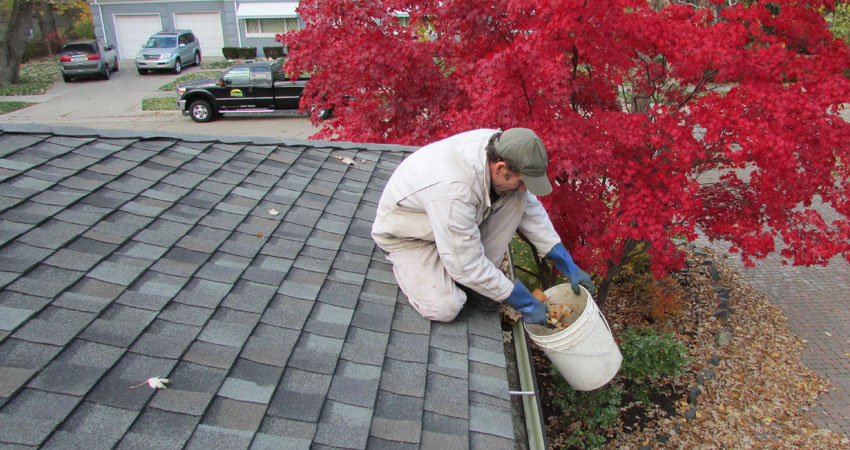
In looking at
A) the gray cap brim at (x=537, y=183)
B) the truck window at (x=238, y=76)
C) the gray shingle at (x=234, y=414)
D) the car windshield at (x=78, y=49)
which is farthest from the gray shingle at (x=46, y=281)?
the car windshield at (x=78, y=49)

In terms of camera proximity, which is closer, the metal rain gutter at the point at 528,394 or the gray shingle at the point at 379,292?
the metal rain gutter at the point at 528,394

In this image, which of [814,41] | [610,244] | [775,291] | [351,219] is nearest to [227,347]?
[351,219]

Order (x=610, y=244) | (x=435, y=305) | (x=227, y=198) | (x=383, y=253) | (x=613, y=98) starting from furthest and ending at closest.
Result: (x=613, y=98), (x=610, y=244), (x=227, y=198), (x=383, y=253), (x=435, y=305)

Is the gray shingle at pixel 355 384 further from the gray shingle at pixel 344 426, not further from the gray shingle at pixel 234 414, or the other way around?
the gray shingle at pixel 234 414

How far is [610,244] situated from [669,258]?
1.72 feet

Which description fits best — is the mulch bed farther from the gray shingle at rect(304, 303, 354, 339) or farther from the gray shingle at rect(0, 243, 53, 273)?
the gray shingle at rect(0, 243, 53, 273)

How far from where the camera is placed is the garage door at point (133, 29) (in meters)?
29.0

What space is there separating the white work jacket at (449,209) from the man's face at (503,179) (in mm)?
51

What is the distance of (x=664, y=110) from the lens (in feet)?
14.5

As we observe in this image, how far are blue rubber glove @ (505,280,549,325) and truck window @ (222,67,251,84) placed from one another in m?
15.6

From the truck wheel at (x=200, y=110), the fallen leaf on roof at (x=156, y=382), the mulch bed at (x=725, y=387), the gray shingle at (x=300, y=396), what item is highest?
the fallen leaf on roof at (x=156, y=382)

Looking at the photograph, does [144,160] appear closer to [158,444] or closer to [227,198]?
[227,198]

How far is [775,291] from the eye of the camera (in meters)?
7.29

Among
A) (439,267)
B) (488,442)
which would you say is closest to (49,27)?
(439,267)
